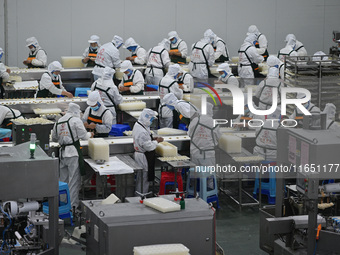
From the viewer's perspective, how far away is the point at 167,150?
27.9ft

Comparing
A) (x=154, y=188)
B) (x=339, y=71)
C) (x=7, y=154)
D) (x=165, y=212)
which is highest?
(x=339, y=71)

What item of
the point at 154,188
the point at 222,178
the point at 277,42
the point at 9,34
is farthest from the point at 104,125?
the point at 277,42

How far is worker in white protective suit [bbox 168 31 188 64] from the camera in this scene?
1479 cm

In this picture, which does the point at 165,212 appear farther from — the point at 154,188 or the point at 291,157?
the point at 154,188

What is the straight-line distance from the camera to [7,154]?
5219 millimetres

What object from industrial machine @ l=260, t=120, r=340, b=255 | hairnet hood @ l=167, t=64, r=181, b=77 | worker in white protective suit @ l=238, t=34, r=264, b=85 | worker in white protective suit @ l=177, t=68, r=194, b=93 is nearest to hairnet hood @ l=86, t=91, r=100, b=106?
hairnet hood @ l=167, t=64, r=181, b=77

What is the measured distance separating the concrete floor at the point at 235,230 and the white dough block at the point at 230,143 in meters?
0.69

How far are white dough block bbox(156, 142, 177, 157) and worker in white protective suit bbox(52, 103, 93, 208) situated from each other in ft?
3.02

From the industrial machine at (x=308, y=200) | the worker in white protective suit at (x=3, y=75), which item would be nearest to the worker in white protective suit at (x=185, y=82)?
the worker in white protective suit at (x=3, y=75)

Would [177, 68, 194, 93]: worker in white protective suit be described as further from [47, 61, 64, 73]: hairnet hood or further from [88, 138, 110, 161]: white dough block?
[88, 138, 110, 161]: white dough block

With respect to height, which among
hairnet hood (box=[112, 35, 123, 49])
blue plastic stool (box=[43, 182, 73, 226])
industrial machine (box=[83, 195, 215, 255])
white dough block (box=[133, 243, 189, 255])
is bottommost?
blue plastic stool (box=[43, 182, 73, 226])

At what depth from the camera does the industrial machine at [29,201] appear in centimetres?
506

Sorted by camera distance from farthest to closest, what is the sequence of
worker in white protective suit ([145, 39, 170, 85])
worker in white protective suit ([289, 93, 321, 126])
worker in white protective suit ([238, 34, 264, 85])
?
worker in white protective suit ([238, 34, 264, 85]) < worker in white protective suit ([145, 39, 170, 85]) < worker in white protective suit ([289, 93, 321, 126])

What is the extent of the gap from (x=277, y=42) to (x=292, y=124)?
10304 millimetres
